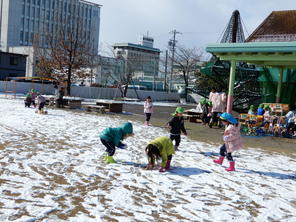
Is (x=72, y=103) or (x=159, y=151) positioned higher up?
(x=72, y=103)

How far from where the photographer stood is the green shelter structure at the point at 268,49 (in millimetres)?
13125

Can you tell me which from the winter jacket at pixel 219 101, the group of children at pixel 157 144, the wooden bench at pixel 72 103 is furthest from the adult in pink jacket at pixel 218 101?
the wooden bench at pixel 72 103

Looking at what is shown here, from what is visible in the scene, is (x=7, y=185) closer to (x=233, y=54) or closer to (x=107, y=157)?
(x=107, y=157)

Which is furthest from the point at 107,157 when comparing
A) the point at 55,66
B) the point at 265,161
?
the point at 55,66

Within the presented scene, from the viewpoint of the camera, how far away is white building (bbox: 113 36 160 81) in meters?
48.2

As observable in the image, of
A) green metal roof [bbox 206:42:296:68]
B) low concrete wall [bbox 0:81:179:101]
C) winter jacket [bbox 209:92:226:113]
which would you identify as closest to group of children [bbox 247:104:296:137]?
winter jacket [bbox 209:92:226:113]

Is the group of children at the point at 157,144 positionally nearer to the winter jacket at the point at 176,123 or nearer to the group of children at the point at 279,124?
the winter jacket at the point at 176,123

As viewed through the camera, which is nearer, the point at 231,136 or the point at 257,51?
the point at 231,136

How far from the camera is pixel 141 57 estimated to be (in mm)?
52438

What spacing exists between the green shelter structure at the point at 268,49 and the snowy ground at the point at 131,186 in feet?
18.3

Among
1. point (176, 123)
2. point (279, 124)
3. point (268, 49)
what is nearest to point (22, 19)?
point (268, 49)

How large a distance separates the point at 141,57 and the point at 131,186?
4782 cm

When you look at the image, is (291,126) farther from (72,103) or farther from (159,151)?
(72,103)

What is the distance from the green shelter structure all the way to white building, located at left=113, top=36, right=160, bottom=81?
79.7 feet
